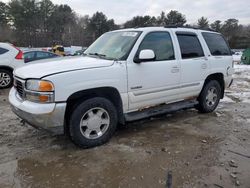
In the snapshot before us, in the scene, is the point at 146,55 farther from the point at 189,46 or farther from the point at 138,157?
the point at 138,157

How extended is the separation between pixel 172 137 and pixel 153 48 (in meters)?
1.67

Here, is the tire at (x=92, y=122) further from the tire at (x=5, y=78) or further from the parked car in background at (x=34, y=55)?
the parked car in background at (x=34, y=55)

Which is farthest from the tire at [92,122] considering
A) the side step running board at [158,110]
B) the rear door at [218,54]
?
the rear door at [218,54]

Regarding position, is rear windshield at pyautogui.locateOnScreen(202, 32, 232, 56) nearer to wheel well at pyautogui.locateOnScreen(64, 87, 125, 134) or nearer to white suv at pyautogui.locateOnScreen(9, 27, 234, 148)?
white suv at pyautogui.locateOnScreen(9, 27, 234, 148)

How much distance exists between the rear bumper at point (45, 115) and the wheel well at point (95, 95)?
25cm

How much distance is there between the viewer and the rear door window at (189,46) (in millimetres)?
5066

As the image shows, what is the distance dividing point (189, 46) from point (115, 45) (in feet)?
5.46

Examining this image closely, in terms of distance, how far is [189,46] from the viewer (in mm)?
5234

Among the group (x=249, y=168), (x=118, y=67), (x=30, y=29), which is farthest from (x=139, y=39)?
(x=30, y=29)

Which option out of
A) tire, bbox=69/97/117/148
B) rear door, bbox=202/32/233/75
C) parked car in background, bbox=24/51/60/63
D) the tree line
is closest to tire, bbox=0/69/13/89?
parked car in background, bbox=24/51/60/63

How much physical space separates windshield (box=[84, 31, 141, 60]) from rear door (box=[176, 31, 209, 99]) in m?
1.14

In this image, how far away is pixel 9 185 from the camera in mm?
3010

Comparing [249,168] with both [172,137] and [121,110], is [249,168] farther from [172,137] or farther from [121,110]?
[121,110]

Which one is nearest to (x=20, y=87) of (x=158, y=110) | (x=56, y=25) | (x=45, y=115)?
(x=45, y=115)
